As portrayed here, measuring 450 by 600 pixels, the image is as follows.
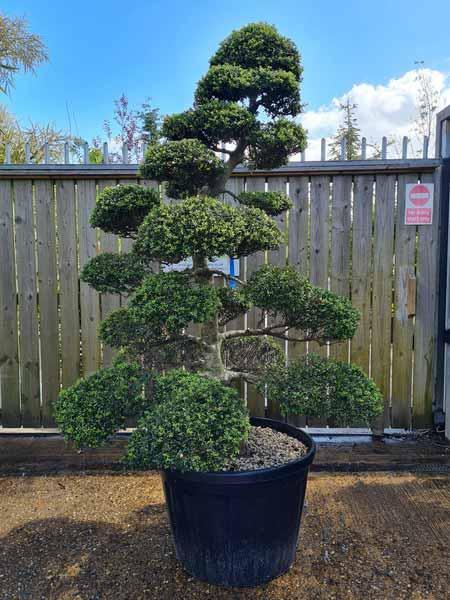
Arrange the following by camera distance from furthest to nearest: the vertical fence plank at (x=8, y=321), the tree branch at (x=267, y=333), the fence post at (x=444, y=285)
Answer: the vertical fence plank at (x=8, y=321), the fence post at (x=444, y=285), the tree branch at (x=267, y=333)

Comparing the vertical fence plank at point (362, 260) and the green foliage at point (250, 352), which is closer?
the green foliage at point (250, 352)

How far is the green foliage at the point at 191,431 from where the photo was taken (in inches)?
55.9

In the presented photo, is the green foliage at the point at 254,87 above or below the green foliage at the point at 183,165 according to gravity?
above

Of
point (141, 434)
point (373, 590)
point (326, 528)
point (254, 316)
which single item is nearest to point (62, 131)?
point (254, 316)

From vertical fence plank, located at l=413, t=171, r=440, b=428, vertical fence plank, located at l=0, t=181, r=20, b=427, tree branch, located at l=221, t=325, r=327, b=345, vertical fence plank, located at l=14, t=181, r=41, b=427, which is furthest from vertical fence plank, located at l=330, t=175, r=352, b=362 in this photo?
vertical fence plank, located at l=0, t=181, r=20, b=427

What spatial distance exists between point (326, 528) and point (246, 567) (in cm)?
54

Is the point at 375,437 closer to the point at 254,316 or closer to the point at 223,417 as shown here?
the point at 254,316

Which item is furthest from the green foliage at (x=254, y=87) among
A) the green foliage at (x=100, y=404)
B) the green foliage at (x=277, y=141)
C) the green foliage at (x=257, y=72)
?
the green foliage at (x=100, y=404)

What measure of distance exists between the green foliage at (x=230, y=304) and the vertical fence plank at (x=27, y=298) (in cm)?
158

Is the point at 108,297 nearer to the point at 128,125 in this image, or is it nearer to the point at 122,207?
the point at 122,207

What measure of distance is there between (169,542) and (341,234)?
2039mm

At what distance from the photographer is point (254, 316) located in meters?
2.96

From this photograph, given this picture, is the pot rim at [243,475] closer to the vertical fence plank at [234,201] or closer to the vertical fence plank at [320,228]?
the vertical fence plank at [234,201]

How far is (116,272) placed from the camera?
5.88 feet
